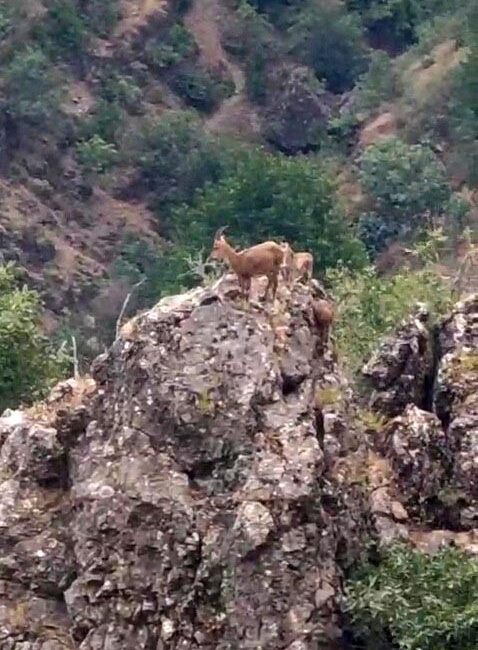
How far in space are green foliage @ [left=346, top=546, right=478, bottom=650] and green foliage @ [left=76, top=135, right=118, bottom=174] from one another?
58808 millimetres

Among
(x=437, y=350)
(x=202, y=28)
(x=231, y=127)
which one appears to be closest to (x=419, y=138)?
(x=231, y=127)

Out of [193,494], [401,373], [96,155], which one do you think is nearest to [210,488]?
[193,494]

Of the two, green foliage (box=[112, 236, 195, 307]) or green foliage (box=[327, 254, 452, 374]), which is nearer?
green foliage (box=[327, 254, 452, 374])

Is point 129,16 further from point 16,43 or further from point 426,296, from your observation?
point 426,296

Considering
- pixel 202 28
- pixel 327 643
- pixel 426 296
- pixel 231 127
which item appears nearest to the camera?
pixel 327 643

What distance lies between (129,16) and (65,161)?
42.9 feet

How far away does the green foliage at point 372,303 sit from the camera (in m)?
29.6

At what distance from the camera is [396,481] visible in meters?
19.3

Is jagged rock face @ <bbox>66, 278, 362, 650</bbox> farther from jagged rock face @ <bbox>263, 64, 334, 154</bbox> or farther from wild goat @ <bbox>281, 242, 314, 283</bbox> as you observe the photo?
jagged rock face @ <bbox>263, 64, 334, 154</bbox>

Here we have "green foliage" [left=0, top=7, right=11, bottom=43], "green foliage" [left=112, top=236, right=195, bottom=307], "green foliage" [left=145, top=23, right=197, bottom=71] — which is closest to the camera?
"green foliage" [left=112, top=236, right=195, bottom=307]

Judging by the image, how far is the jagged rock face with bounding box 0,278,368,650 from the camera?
17.0 meters

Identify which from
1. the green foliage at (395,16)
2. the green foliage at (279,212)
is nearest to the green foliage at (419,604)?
the green foliage at (279,212)

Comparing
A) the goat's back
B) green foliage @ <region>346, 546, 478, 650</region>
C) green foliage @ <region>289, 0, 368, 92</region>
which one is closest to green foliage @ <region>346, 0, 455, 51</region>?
green foliage @ <region>289, 0, 368, 92</region>

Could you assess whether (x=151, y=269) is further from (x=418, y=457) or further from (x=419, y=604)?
(x=419, y=604)
